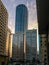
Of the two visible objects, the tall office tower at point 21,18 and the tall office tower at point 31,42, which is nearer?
the tall office tower at point 31,42

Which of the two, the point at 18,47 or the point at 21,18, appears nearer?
the point at 18,47

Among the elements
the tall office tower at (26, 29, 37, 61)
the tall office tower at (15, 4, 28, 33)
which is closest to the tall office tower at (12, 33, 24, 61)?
the tall office tower at (26, 29, 37, 61)

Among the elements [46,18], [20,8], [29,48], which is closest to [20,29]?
[20,8]

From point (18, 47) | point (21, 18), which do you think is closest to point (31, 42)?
point (18, 47)

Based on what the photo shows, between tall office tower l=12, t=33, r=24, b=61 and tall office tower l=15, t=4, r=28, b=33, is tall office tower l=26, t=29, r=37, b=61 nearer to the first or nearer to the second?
tall office tower l=12, t=33, r=24, b=61

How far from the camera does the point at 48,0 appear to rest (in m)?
10.3

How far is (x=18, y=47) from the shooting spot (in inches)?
6073

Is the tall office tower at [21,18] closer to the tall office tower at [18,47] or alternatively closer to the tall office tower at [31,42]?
the tall office tower at [18,47]

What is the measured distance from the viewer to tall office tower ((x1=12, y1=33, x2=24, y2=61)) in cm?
15150

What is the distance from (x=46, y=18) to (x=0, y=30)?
64.2 meters

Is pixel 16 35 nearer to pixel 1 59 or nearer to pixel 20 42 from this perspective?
pixel 20 42

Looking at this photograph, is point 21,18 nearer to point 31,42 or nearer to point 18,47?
point 18,47

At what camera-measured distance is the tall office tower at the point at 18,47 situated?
151500mm

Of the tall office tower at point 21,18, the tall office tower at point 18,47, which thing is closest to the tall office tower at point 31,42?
the tall office tower at point 18,47
